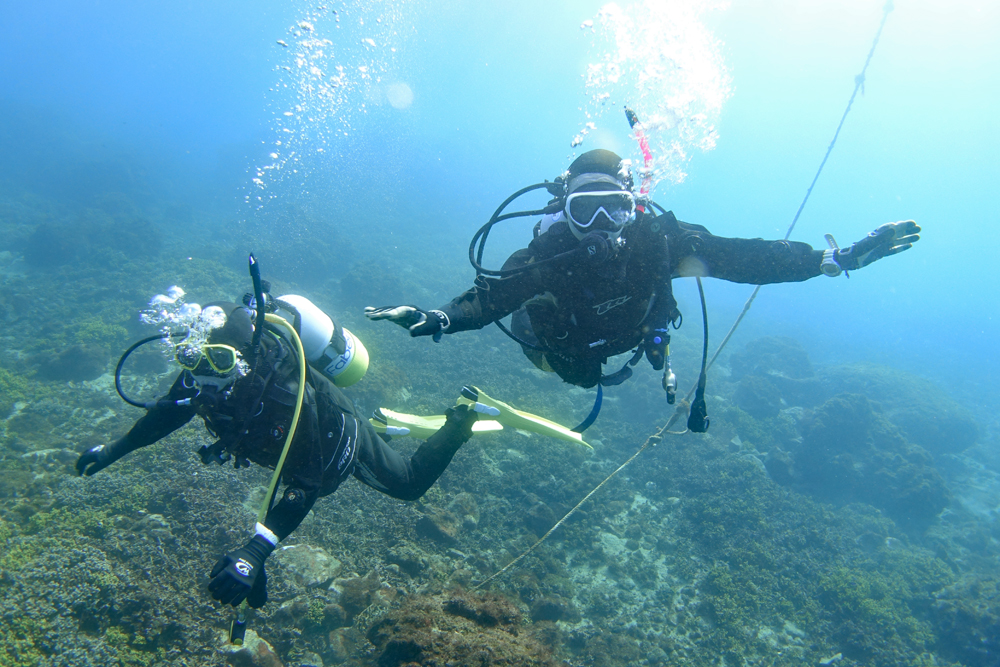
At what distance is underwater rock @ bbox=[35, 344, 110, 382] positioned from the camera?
402 inches

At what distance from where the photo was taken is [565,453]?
30.9 feet

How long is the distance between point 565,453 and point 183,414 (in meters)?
7.83

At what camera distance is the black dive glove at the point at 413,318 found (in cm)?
257

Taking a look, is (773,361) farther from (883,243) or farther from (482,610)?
(482,610)

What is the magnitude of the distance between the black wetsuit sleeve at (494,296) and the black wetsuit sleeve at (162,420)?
198 centimetres

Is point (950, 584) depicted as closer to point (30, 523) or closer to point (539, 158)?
point (30, 523)

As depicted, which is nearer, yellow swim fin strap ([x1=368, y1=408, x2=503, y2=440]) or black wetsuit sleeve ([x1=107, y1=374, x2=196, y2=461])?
black wetsuit sleeve ([x1=107, y1=374, x2=196, y2=461])

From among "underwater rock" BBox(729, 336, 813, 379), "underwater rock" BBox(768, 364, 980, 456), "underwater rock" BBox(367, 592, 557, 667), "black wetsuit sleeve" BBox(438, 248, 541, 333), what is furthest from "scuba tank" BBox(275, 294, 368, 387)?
"underwater rock" BBox(729, 336, 813, 379)

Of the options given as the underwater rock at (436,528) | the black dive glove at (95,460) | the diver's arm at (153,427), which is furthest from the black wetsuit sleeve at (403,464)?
the underwater rock at (436,528)

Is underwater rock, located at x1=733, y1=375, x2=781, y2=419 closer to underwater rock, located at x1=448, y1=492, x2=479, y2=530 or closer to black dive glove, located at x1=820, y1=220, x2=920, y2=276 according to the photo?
underwater rock, located at x1=448, y1=492, x2=479, y2=530

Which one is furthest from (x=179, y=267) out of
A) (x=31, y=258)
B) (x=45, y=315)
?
(x=31, y=258)

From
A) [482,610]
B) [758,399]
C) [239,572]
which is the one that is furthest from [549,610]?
[758,399]

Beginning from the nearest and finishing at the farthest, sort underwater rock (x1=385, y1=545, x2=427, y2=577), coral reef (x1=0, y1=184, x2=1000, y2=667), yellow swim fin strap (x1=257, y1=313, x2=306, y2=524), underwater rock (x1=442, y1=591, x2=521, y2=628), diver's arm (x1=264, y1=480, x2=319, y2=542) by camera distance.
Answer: yellow swim fin strap (x1=257, y1=313, x2=306, y2=524)
diver's arm (x1=264, y1=480, x2=319, y2=542)
underwater rock (x1=442, y1=591, x2=521, y2=628)
coral reef (x1=0, y1=184, x2=1000, y2=667)
underwater rock (x1=385, y1=545, x2=427, y2=577)

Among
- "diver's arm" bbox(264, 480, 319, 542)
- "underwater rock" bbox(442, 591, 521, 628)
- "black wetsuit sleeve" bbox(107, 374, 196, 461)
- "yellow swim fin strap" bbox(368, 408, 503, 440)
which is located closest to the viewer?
"diver's arm" bbox(264, 480, 319, 542)
